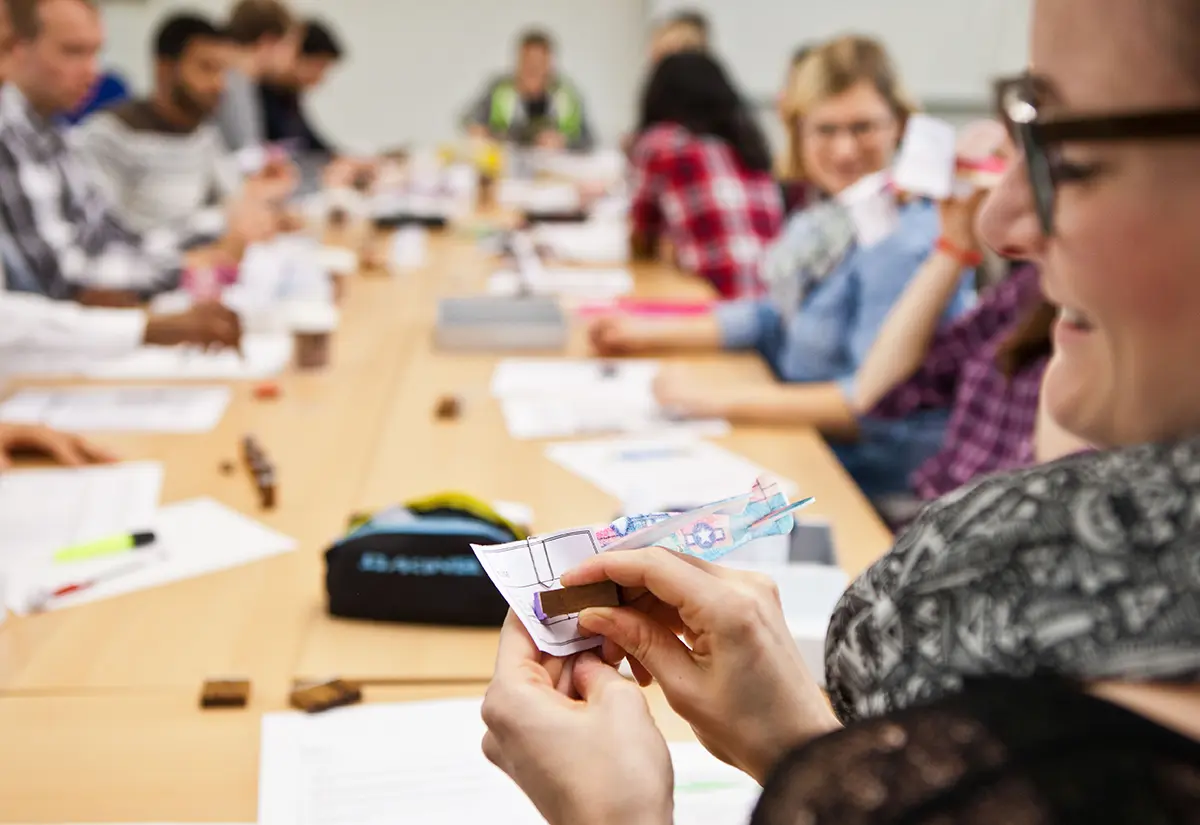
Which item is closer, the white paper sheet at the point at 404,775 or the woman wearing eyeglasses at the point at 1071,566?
the woman wearing eyeglasses at the point at 1071,566

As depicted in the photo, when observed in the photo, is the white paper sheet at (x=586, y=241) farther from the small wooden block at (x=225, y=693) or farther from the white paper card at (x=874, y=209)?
the small wooden block at (x=225, y=693)

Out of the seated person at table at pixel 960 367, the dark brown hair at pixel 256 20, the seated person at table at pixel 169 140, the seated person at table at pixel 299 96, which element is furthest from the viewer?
the seated person at table at pixel 299 96

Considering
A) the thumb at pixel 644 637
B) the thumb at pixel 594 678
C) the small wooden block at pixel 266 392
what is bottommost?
the small wooden block at pixel 266 392

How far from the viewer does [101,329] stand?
7.01 ft

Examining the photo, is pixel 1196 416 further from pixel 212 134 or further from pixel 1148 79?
pixel 212 134

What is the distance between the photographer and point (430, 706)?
3.63 ft

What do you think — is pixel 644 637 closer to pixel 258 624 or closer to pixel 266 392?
pixel 258 624

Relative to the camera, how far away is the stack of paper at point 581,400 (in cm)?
193

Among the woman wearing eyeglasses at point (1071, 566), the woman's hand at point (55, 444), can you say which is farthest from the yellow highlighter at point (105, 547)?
the woman wearing eyeglasses at point (1071, 566)

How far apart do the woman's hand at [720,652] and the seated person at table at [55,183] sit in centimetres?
218

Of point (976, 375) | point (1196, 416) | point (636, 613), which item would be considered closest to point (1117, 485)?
point (1196, 416)

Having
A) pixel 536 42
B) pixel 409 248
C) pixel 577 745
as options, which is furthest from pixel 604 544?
pixel 536 42

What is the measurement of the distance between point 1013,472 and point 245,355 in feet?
6.10

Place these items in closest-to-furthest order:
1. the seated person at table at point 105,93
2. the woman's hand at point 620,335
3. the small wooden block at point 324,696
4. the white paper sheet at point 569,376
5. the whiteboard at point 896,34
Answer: the small wooden block at point 324,696, the white paper sheet at point 569,376, the woman's hand at point 620,335, the seated person at table at point 105,93, the whiteboard at point 896,34
